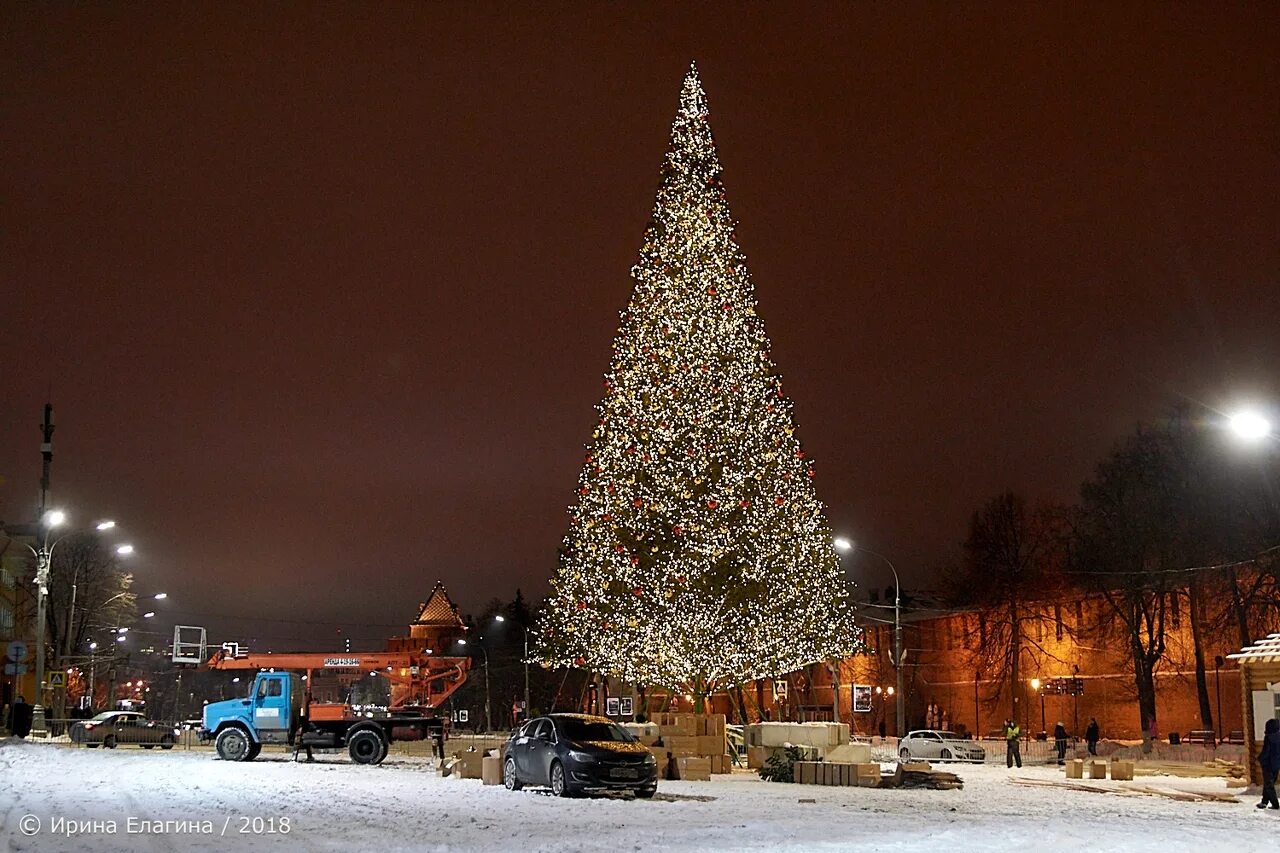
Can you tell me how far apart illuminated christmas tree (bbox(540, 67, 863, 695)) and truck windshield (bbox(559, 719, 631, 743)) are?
1126 cm

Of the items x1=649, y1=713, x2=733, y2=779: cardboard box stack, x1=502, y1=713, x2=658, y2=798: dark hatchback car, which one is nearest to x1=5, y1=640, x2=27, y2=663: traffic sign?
x1=649, y1=713, x2=733, y2=779: cardboard box stack

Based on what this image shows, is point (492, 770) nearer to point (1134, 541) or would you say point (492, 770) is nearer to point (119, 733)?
point (119, 733)

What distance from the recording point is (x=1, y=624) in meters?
85.2

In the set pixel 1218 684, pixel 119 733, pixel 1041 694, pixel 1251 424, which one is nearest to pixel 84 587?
pixel 119 733

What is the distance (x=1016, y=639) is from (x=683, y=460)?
33467 mm

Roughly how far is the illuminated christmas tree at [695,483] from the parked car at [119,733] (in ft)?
64.1

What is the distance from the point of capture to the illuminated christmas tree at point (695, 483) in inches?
1475

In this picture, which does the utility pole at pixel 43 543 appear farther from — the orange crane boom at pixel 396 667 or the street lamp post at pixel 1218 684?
the street lamp post at pixel 1218 684

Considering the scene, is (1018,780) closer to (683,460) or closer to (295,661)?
(683,460)

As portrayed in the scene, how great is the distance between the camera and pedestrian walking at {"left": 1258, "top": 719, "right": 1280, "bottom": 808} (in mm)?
23984

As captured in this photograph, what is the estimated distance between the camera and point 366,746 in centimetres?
3750

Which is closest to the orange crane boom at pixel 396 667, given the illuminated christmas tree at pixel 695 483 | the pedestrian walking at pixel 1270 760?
the illuminated christmas tree at pixel 695 483

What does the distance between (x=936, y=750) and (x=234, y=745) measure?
22627 millimetres

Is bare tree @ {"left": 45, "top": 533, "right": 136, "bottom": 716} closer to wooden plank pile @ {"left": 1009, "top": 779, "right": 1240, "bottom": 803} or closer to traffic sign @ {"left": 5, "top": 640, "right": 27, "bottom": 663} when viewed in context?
traffic sign @ {"left": 5, "top": 640, "right": 27, "bottom": 663}
